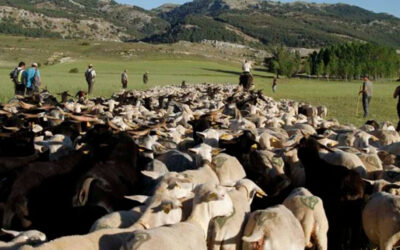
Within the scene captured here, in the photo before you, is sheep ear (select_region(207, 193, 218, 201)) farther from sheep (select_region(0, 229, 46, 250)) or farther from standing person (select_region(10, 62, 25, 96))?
standing person (select_region(10, 62, 25, 96))

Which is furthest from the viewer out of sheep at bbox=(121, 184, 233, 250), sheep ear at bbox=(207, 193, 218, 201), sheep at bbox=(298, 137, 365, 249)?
sheep at bbox=(298, 137, 365, 249)

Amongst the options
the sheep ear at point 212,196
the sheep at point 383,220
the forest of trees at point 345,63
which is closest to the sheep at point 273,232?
the sheep ear at point 212,196

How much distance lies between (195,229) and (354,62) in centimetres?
11324

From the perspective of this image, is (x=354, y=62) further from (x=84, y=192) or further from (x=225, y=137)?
(x=84, y=192)

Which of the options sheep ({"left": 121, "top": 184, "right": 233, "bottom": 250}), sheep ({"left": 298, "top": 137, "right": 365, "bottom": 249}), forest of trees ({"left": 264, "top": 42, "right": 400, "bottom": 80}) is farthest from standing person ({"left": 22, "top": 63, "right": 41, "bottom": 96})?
forest of trees ({"left": 264, "top": 42, "right": 400, "bottom": 80})

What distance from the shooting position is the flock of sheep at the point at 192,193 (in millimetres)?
4746

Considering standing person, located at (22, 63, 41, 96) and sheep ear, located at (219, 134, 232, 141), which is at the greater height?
standing person, located at (22, 63, 41, 96)

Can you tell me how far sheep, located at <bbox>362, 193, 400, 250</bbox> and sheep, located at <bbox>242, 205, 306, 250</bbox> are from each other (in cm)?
106

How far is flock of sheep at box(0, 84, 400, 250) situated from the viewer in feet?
15.6

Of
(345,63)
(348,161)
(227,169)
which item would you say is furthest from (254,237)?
(345,63)

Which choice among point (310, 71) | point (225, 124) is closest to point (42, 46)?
point (310, 71)

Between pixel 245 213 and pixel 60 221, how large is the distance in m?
2.20

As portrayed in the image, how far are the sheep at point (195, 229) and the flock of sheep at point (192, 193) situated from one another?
0.4 inches

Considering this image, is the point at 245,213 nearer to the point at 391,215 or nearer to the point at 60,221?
the point at 391,215
